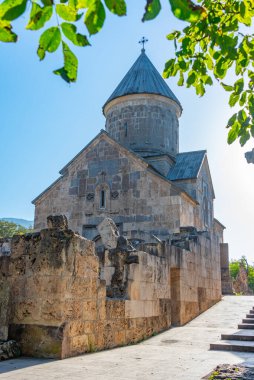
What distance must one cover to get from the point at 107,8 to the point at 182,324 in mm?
8513

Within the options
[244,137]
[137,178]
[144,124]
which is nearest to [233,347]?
[244,137]

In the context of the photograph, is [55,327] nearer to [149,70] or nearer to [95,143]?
[95,143]

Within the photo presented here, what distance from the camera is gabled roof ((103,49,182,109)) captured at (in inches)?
773

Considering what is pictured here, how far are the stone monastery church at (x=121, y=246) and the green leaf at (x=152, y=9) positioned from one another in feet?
13.0

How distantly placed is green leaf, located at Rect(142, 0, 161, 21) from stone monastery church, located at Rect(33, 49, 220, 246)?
10075mm

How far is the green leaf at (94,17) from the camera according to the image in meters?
2.23

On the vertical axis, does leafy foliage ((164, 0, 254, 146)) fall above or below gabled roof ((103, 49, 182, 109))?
below

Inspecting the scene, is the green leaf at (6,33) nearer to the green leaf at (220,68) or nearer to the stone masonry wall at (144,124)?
the green leaf at (220,68)

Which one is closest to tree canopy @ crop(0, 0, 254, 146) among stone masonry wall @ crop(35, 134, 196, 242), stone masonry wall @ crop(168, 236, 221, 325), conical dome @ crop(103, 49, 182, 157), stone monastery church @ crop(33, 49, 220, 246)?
stone masonry wall @ crop(168, 236, 221, 325)

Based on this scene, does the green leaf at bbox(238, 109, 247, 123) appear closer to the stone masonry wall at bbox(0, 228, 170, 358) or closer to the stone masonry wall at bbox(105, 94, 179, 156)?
the stone masonry wall at bbox(0, 228, 170, 358)

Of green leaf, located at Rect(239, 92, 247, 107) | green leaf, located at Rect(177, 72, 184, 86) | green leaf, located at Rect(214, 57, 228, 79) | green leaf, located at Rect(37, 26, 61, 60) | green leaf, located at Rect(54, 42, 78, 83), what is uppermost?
green leaf, located at Rect(177, 72, 184, 86)

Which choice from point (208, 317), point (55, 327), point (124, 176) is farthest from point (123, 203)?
point (55, 327)

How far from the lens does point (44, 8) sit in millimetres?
2250

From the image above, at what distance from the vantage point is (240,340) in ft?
24.2
